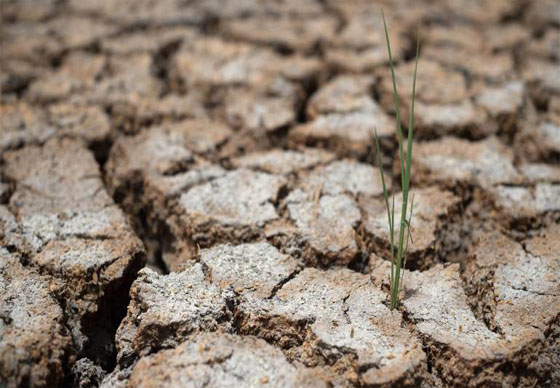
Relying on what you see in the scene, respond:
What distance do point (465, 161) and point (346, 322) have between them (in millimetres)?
788

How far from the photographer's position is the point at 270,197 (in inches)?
65.2

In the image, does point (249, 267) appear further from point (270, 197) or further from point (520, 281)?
point (520, 281)

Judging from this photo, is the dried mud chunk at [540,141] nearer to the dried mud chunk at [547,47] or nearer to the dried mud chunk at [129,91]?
the dried mud chunk at [547,47]

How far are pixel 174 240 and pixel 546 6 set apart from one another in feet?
7.16

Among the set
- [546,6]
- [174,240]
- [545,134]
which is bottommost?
A: [174,240]

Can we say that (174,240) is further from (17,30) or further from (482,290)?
(17,30)

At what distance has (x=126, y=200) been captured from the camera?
69.3 inches

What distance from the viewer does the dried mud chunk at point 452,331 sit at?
120 cm

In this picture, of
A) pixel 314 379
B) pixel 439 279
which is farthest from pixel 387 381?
pixel 439 279

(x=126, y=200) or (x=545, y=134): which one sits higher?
(x=545, y=134)

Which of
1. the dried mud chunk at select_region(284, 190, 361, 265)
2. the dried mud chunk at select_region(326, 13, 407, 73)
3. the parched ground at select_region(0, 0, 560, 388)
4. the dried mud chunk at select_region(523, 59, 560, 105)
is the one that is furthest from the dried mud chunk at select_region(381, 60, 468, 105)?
the dried mud chunk at select_region(284, 190, 361, 265)

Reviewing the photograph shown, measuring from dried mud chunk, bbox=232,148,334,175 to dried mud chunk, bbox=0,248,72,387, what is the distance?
27.9 inches

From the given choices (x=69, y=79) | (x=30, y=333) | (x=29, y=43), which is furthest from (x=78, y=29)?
(x=30, y=333)

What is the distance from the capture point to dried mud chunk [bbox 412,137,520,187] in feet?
5.74
